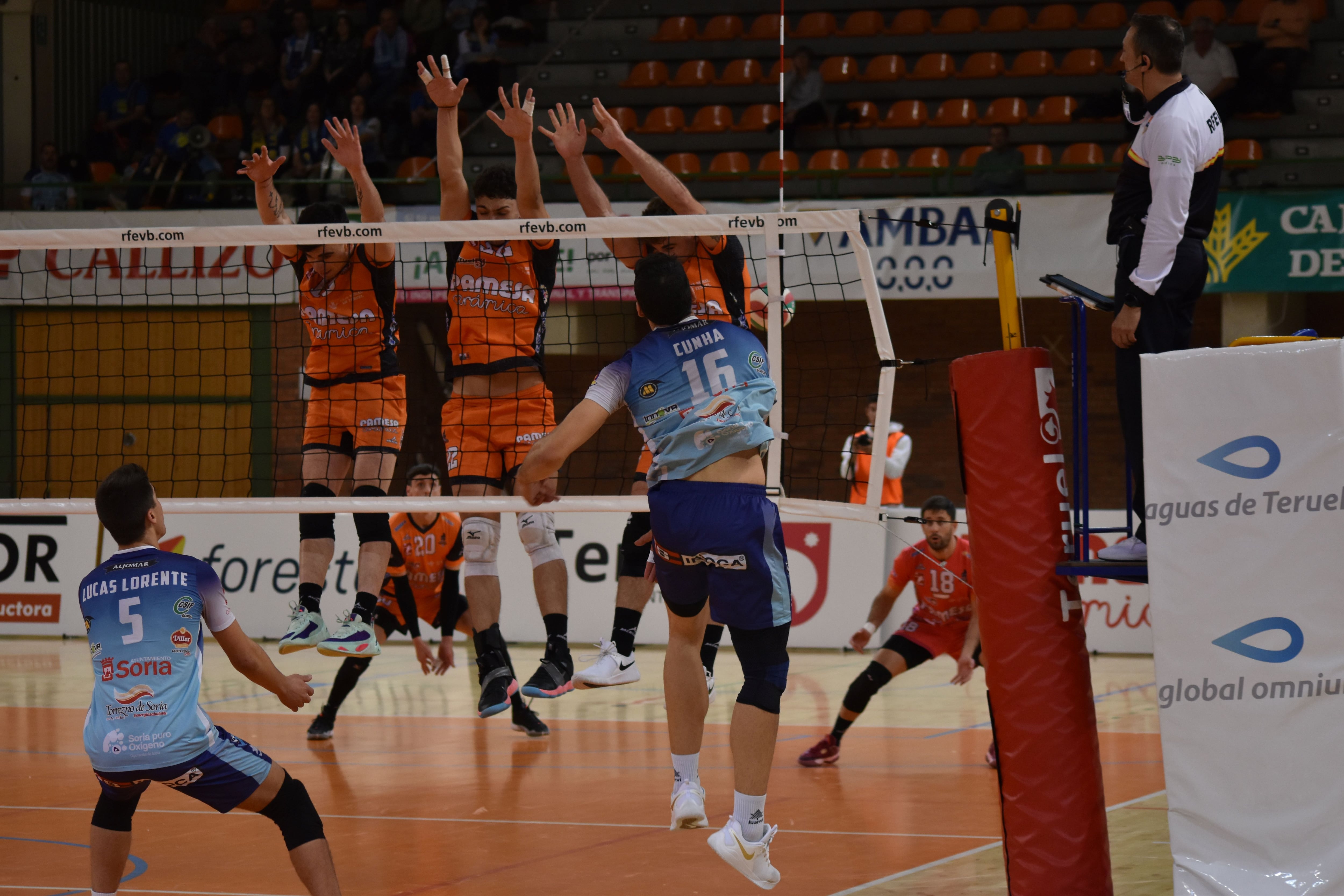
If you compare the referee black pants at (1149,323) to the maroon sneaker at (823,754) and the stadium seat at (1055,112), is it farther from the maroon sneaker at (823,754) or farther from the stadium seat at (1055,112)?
the stadium seat at (1055,112)

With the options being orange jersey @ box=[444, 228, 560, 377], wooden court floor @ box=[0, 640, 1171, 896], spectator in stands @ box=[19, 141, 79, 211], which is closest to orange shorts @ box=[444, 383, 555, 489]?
orange jersey @ box=[444, 228, 560, 377]

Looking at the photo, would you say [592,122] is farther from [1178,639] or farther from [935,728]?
[1178,639]

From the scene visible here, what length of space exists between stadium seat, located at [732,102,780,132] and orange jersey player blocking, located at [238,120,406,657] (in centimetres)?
1136

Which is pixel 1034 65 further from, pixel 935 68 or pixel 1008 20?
pixel 935 68

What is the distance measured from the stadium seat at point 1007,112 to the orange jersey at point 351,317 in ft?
38.0

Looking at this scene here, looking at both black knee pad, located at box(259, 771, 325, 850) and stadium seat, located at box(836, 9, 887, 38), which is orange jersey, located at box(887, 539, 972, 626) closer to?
black knee pad, located at box(259, 771, 325, 850)

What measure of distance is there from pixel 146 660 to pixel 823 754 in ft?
16.4

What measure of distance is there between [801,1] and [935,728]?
1214 cm

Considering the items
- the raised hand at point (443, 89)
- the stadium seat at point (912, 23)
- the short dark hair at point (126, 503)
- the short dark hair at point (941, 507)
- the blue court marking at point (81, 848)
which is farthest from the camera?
the stadium seat at point (912, 23)

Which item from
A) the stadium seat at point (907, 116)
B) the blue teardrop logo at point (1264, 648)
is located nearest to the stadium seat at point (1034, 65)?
the stadium seat at point (907, 116)

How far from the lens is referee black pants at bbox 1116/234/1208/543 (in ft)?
18.3

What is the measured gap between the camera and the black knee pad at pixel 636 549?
7.68 metres

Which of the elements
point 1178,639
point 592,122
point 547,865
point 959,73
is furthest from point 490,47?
point 1178,639

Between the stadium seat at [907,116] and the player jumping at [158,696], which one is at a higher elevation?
the stadium seat at [907,116]
